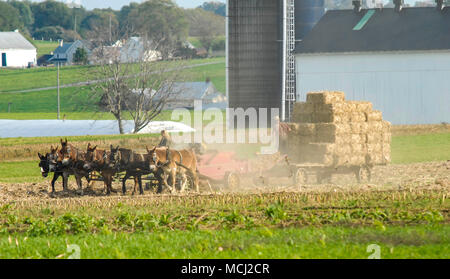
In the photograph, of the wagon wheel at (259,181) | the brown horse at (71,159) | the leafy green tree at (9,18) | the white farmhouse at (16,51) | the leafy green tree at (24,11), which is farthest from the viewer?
the leafy green tree at (24,11)

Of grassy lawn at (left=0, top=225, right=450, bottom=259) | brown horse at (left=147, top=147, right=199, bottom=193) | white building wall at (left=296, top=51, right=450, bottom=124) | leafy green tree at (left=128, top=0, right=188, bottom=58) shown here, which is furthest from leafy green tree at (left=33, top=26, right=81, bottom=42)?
grassy lawn at (left=0, top=225, right=450, bottom=259)

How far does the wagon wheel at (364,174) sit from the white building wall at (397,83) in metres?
26.4

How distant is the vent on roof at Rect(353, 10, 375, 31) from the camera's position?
56.0 metres

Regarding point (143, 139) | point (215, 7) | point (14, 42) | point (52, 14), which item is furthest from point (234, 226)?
point (215, 7)

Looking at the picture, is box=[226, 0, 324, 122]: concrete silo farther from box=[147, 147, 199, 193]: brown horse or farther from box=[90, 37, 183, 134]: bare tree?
box=[147, 147, 199, 193]: brown horse

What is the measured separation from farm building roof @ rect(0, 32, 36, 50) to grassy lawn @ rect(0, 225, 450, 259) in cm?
12083

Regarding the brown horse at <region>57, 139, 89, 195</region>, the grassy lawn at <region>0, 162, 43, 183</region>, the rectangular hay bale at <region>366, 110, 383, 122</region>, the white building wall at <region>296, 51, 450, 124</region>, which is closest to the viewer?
the brown horse at <region>57, 139, 89, 195</region>

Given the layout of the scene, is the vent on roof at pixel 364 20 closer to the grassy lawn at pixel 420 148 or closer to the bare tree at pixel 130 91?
the grassy lawn at pixel 420 148

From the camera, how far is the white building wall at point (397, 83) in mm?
52281

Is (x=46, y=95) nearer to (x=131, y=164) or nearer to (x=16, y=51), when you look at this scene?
(x=16, y=51)

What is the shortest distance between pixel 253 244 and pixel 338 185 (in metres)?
11.7

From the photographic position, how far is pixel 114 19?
12356 centimetres

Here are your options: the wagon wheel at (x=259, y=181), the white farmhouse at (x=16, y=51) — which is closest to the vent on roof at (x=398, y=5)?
the wagon wheel at (x=259, y=181)

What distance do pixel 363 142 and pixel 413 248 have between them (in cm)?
1386
